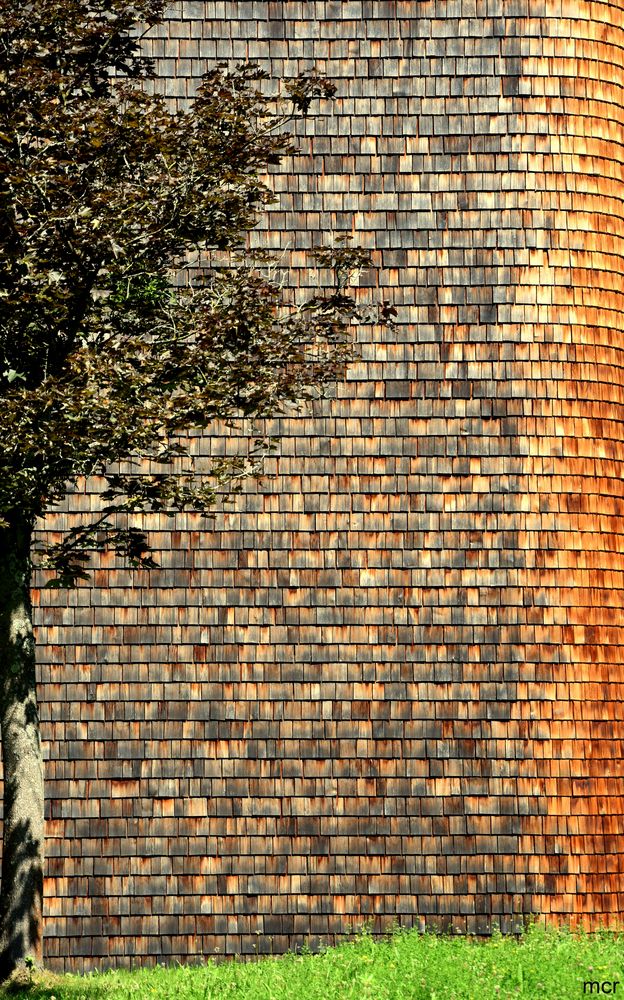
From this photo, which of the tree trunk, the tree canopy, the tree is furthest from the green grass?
the tree canopy

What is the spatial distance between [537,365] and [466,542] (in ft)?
5.58

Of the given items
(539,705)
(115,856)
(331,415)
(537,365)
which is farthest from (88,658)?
(537,365)

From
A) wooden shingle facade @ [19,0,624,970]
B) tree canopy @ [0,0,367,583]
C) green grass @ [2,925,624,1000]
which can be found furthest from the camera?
wooden shingle facade @ [19,0,624,970]

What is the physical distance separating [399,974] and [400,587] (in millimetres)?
3296

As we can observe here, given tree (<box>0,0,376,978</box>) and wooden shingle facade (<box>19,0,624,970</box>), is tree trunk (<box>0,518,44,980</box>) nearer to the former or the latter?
tree (<box>0,0,376,978</box>)

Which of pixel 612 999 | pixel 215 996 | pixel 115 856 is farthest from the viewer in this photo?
pixel 115 856

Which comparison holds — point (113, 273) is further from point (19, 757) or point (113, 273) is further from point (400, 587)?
point (400, 587)

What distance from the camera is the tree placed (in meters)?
7.48

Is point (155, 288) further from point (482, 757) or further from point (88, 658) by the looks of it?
point (482, 757)

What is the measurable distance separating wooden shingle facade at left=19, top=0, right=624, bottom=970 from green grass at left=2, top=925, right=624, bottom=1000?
0.46 m

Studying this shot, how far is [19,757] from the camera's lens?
8719 mm

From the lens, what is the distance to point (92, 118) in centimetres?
766

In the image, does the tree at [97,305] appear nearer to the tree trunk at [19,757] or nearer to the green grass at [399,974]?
the tree trunk at [19,757]

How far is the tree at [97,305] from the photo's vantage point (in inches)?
294
